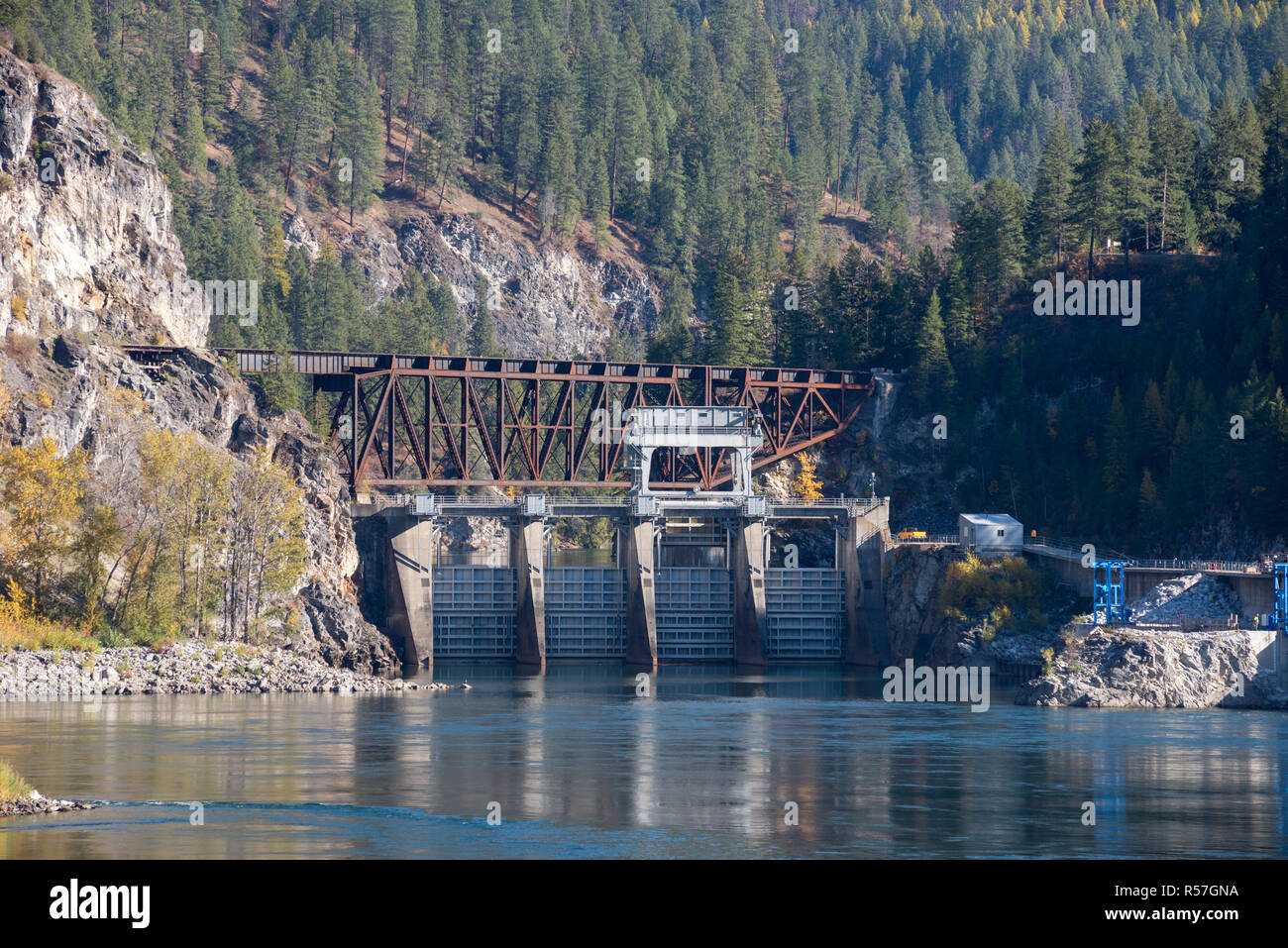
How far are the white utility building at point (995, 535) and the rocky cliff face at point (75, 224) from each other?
173ft

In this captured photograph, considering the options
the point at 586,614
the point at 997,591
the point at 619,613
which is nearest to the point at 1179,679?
the point at 997,591

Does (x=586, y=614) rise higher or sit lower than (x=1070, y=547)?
lower

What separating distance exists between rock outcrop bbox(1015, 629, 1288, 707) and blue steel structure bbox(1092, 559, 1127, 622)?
26.1ft

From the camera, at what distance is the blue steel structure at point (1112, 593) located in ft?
318

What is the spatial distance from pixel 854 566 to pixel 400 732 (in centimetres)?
4528

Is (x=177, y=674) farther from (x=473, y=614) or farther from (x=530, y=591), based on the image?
(x=530, y=591)

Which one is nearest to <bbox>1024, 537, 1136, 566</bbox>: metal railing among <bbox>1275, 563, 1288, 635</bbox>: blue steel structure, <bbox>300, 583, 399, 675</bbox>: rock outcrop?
<bbox>1275, 563, 1288, 635</bbox>: blue steel structure

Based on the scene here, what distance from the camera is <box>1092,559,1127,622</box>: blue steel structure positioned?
9694 centimetres

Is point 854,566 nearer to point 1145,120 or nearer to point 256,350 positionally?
point 256,350

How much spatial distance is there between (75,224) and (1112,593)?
65.9 metres

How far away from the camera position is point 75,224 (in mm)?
112875

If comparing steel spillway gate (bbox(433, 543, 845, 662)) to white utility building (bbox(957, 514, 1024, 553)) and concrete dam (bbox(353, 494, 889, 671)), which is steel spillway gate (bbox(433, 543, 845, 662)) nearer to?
concrete dam (bbox(353, 494, 889, 671))

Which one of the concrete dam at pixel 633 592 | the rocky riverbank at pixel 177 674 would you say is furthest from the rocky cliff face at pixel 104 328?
the rocky riverbank at pixel 177 674
